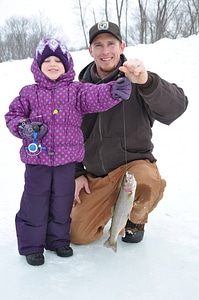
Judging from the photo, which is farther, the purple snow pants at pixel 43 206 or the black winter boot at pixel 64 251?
the black winter boot at pixel 64 251

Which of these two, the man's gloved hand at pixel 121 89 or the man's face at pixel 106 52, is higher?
the man's face at pixel 106 52

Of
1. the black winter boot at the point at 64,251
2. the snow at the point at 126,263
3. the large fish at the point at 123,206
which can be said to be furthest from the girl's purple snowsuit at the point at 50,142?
the large fish at the point at 123,206

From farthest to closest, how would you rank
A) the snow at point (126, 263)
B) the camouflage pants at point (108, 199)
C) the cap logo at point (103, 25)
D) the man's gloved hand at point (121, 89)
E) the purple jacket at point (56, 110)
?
the cap logo at point (103, 25) < the camouflage pants at point (108, 199) < the purple jacket at point (56, 110) < the man's gloved hand at point (121, 89) < the snow at point (126, 263)

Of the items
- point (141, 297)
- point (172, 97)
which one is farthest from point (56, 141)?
point (141, 297)

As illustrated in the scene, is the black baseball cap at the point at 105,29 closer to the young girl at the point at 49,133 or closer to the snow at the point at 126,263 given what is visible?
the young girl at the point at 49,133

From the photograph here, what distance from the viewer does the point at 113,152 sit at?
307 centimetres

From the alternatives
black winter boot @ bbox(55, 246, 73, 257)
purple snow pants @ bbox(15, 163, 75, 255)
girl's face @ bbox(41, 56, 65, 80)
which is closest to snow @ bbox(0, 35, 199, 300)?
black winter boot @ bbox(55, 246, 73, 257)

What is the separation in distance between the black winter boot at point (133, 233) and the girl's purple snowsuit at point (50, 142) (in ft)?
2.00

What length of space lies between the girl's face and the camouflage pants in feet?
3.31

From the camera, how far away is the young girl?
2.55 m

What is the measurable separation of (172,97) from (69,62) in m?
0.87

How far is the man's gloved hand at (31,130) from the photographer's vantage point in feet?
8.00

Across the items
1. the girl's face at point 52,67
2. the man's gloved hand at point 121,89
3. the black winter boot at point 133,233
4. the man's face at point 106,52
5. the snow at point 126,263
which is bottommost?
the snow at point 126,263

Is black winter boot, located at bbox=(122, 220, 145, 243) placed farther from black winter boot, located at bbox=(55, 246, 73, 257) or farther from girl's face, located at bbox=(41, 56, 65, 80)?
girl's face, located at bbox=(41, 56, 65, 80)
